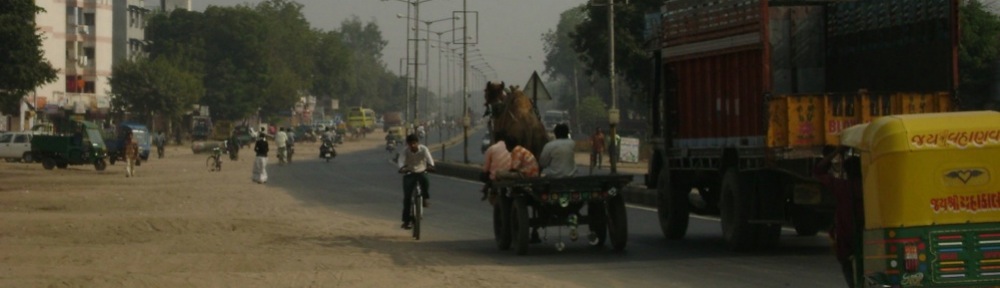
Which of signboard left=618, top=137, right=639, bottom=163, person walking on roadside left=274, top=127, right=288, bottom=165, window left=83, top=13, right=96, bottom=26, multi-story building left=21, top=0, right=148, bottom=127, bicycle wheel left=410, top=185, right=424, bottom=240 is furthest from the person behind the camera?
window left=83, top=13, right=96, bottom=26

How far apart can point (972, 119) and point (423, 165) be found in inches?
500

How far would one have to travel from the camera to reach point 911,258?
1054 centimetres

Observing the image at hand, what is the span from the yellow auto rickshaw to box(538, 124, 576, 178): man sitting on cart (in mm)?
8911

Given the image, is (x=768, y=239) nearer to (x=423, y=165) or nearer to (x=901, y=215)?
(x=423, y=165)

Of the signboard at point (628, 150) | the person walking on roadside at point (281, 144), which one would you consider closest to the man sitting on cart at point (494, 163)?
the signboard at point (628, 150)

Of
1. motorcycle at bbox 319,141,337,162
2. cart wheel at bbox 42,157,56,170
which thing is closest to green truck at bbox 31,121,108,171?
cart wheel at bbox 42,157,56,170

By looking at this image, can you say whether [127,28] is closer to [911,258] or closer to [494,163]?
[494,163]

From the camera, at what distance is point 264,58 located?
139250mm

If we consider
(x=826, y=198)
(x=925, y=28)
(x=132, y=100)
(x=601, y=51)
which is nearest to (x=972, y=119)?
(x=826, y=198)

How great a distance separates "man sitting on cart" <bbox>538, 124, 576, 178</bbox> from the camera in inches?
767

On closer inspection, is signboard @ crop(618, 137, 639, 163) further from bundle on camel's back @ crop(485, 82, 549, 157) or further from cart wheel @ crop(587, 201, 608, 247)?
cart wheel @ crop(587, 201, 608, 247)

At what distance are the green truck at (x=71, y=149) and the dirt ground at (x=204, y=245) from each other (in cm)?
1862

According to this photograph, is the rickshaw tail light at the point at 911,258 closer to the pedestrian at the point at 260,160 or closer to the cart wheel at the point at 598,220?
the cart wheel at the point at 598,220

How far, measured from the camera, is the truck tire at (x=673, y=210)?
860 inches
